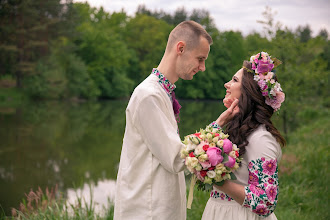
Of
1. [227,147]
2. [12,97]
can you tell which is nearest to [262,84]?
[227,147]

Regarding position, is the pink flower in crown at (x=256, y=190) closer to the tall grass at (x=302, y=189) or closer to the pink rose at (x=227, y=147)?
the pink rose at (x=227, y=147)

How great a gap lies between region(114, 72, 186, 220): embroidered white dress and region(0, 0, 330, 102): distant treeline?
23.6 m

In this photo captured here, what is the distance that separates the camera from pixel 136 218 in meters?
2.70

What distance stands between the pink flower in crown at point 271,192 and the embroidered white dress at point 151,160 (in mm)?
610

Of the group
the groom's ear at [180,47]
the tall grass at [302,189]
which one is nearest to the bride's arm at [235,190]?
the groom's ear at [180,47]

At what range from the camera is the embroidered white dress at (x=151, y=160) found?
2555 millimetres

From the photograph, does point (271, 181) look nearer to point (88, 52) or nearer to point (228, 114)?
point (228, 114)

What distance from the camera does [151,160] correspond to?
2.65 metres

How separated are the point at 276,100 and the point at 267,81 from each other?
173mm

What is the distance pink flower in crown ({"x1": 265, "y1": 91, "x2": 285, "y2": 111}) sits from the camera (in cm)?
280

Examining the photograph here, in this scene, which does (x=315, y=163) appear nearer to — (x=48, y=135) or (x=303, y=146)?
(x=303, y=146)

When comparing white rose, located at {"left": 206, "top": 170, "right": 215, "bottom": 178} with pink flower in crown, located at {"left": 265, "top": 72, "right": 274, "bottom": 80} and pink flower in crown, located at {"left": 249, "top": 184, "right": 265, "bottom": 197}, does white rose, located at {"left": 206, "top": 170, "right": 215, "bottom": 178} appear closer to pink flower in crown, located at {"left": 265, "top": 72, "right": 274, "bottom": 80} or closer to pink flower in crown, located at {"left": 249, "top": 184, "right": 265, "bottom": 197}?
pink flower in crown, located at {"left": 249, "top": 184, "right": 265, "bottom": 197}

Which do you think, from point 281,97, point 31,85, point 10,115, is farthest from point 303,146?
point 31,85

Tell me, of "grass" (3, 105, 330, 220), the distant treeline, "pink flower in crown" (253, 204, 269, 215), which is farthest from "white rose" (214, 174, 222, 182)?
the distant treeline
